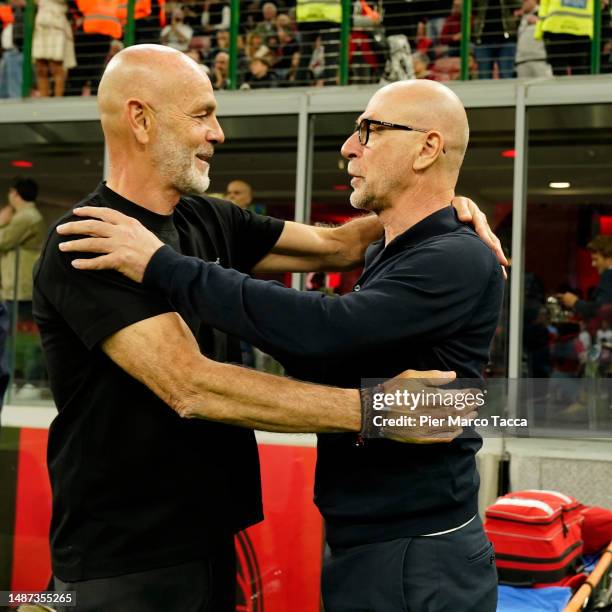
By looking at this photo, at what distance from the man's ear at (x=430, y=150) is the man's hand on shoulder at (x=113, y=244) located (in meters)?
0.65

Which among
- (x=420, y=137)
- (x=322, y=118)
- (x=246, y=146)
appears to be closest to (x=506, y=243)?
(x=322, y=118)

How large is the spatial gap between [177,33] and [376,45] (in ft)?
7.18

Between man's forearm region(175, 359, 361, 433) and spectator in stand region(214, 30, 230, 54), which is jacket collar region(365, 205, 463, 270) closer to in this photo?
man's forearm region(175, 359, 361, 433)

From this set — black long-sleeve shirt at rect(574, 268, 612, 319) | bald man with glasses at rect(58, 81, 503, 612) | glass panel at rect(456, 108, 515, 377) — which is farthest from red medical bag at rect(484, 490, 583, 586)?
glass panel at rect(456, 108, 515, 377)

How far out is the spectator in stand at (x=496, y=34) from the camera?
8320mm

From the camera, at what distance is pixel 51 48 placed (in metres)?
9.27

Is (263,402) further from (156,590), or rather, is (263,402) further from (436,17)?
(436,17)

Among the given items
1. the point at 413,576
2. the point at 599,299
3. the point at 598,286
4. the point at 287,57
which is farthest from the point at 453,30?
the point at 413,576

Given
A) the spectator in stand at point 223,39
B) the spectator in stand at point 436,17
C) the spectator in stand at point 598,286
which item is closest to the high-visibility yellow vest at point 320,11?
the spectator in stand at point 436,17

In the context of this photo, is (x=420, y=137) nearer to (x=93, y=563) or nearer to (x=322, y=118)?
(x=93, y=563)

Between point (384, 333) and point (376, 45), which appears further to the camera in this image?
point (376, 45)

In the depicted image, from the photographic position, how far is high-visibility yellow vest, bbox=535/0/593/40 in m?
7.56

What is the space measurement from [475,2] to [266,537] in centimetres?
606

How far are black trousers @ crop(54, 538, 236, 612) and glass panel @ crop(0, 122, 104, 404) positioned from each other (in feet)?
15.3
